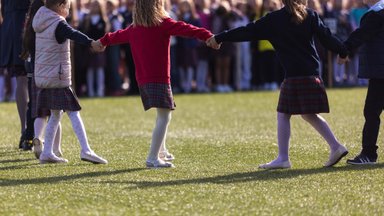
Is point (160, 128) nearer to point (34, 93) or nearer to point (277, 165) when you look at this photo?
point (277, 165)

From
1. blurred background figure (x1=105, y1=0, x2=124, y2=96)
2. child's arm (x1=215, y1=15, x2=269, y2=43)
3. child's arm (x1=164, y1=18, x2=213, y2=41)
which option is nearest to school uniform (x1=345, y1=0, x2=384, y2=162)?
child's arm (x1=215, y1=15, x2=269, y2=43)

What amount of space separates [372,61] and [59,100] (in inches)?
118

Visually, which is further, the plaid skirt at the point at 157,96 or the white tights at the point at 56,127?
the white tights at the point at 56,127

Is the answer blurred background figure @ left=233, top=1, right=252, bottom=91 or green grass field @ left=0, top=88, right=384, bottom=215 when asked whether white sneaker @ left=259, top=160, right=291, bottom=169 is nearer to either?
green grass field @ left=0, top=88, right=384, bottom=215

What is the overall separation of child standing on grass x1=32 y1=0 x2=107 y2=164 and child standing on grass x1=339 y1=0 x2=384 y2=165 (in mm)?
2510

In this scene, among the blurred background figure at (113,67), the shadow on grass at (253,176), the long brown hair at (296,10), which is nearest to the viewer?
the shadow on grass at (253,176)

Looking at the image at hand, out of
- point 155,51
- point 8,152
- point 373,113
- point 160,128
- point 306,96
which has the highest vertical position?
point 155,51

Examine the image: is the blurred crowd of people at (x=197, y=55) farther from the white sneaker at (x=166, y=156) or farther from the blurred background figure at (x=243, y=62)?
the white sneaker at (x=166, y=156)

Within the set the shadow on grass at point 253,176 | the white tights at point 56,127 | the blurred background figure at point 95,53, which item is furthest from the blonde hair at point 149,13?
the blurred background figure at point 95,53

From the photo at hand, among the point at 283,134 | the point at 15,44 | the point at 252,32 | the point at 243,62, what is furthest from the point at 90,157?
the point at 243,62

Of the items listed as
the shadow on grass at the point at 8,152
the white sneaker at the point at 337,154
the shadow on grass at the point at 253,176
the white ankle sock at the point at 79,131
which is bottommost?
the shadow on grass at the point at 8,152

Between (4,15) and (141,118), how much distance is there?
166 inches

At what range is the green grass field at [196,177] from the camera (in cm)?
783

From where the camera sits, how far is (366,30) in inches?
391
